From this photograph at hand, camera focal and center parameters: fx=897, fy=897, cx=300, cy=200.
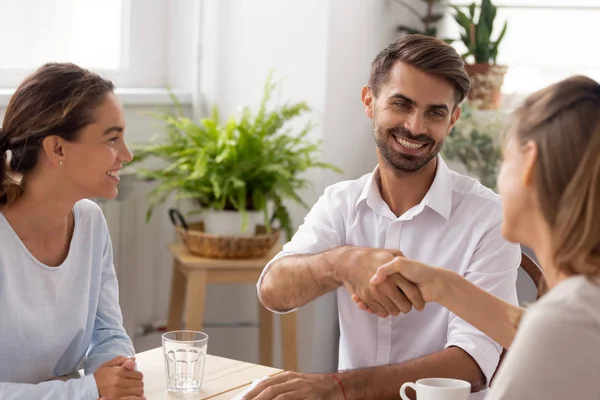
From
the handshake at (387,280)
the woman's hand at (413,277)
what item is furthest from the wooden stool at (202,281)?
the woman's hand at (413,277)

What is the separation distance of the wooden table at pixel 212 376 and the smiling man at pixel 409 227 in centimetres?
28

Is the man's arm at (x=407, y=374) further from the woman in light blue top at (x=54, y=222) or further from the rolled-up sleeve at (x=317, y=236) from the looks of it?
the woman in light blue top at (x=54, y=222)

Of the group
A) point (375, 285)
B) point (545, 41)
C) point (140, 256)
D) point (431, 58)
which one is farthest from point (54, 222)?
point (545, 41)

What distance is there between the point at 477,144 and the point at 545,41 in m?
0.69

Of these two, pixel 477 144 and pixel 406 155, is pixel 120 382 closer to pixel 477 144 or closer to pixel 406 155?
pixel 406 155

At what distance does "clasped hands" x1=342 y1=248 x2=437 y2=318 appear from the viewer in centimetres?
168

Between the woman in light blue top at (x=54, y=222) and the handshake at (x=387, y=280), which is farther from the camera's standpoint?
the woman in light blue top at (x=54, y=222)

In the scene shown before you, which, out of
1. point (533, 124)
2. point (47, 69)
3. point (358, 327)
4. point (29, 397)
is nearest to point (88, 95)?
point (47, 69)

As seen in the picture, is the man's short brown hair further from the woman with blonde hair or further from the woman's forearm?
the woman with blonde hair

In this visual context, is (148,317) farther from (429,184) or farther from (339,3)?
(429,184)

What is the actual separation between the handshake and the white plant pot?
1.24m

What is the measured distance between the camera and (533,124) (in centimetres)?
115

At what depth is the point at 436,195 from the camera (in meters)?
2.08

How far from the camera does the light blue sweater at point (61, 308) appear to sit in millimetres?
1811
